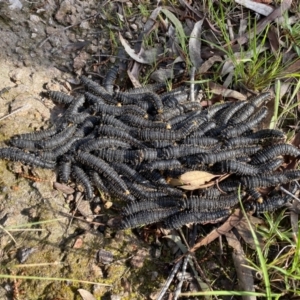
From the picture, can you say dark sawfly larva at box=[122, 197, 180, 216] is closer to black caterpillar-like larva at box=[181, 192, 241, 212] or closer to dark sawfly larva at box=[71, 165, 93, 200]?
black caterpillar-like larva at box=[181, 192, 241, 212]

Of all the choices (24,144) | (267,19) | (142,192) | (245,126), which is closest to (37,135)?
(24,144)

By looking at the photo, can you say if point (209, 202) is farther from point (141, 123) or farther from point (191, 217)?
point (141, 123)

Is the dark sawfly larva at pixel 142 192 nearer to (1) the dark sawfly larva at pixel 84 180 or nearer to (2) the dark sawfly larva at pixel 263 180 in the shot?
(1) the dark sawfly larva at pixel 84 180

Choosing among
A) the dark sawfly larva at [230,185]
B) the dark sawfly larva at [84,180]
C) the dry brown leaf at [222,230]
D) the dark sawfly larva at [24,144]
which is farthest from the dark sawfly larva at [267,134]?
the dark sawfly larva at [24,144]

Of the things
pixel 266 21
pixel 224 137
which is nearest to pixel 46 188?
pixel 224 137

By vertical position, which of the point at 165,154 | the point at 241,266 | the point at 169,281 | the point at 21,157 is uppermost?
the point at 165,154

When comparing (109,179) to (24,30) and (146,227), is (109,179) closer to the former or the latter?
(146,227)
